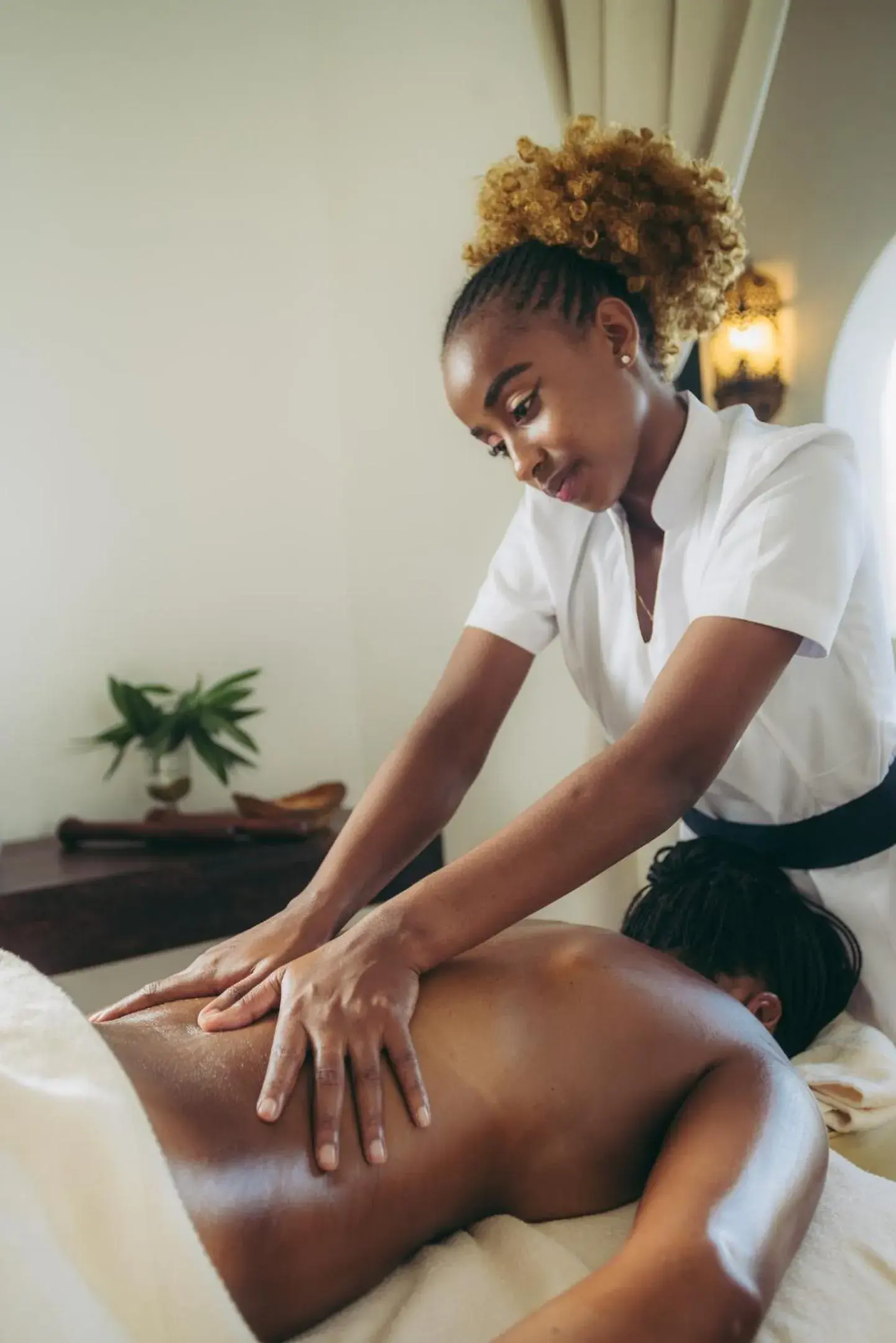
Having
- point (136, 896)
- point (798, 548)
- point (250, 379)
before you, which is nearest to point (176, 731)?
point (136, 896)

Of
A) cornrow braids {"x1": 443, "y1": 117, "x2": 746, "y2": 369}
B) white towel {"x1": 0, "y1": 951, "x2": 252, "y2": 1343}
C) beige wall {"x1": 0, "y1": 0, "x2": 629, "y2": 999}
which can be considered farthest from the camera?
beige wall {"x1": 0, "y1": 0, "x2": 629, "y2": 999}

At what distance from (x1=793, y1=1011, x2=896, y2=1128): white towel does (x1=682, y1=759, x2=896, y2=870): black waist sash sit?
0.22m

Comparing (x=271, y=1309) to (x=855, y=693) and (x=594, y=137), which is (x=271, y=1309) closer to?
(x=855, y=693)

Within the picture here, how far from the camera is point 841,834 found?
147cm

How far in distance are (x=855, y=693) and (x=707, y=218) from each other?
657mm

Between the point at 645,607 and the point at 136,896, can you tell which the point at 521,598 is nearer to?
the point at 645,607

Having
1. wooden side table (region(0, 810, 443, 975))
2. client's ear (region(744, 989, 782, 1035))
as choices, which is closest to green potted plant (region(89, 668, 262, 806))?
wooden side table (region(0, 810, 443, 975))

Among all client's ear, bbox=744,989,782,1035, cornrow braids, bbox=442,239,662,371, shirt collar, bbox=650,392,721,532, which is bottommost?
client's ear, bbox=744,989,782,1035

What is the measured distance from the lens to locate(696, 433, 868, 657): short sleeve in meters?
1.22

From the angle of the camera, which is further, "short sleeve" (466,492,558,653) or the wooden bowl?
the wooden bowl

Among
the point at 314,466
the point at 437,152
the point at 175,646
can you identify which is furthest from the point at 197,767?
the point at 437,152

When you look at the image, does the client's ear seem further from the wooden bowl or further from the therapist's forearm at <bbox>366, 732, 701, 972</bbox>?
the wooden bowl

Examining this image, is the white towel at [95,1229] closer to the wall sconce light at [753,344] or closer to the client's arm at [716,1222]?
the client's arm at [716,1222]

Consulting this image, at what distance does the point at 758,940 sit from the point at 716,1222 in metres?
0.60
